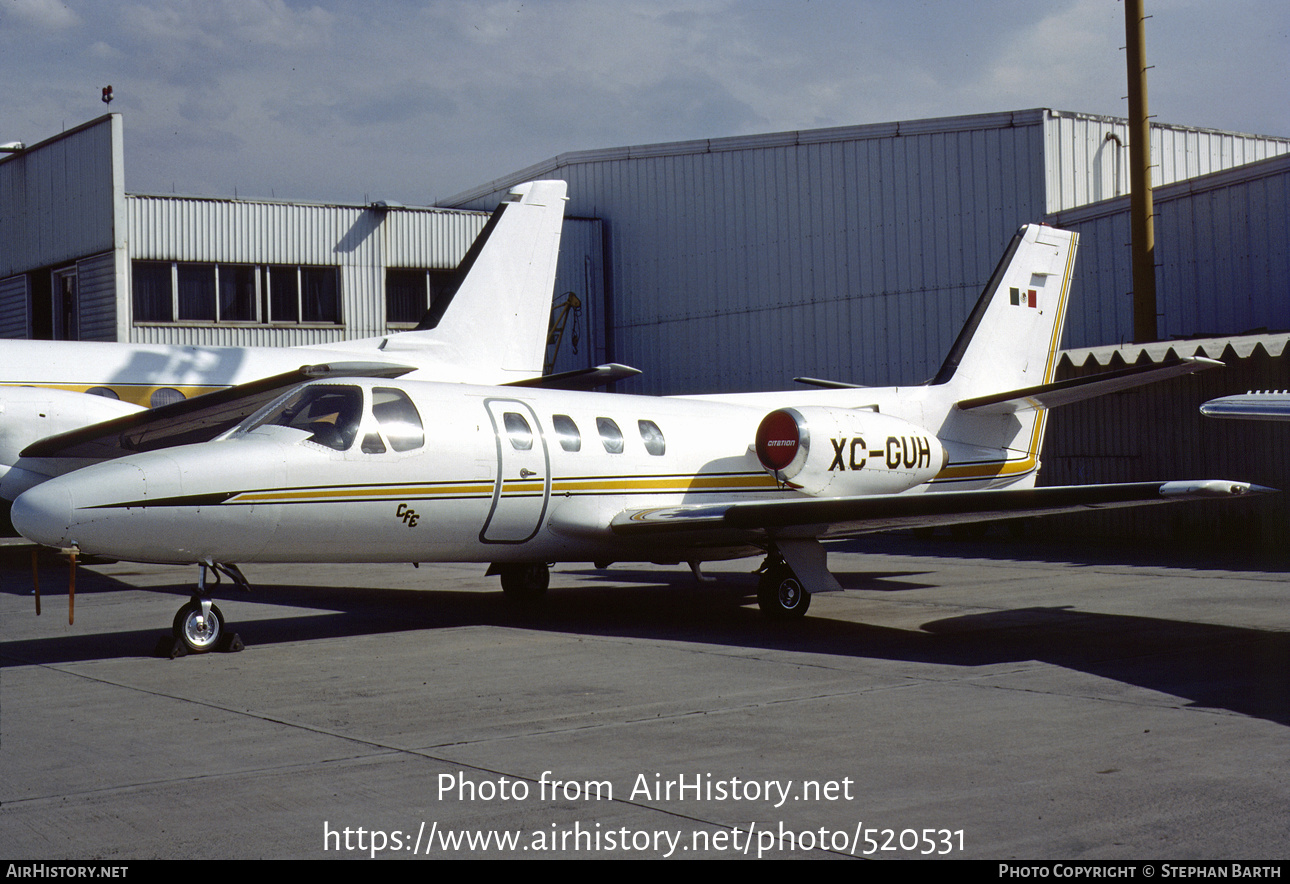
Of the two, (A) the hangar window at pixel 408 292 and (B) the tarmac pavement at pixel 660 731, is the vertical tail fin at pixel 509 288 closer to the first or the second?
(B) the tarmac pavement at pixel 660 731

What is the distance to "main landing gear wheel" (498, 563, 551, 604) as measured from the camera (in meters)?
14.0

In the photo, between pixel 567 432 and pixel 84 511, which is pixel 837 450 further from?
pixel 84 511

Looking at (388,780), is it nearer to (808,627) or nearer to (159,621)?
(808,627)

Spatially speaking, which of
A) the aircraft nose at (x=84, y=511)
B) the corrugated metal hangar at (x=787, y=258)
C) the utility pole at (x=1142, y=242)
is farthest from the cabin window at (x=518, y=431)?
the utility pole at (x=1142, y=242)

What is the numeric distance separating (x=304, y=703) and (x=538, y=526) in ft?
13.5

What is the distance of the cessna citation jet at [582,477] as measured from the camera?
9.70 metres

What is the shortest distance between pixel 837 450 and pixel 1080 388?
2858mm

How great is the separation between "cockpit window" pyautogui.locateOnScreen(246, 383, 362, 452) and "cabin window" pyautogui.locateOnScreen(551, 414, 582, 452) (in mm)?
2137

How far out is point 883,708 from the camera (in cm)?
773

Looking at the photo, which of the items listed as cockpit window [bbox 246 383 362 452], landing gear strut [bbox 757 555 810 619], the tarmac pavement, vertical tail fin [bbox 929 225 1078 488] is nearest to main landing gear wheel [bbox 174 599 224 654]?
the tarmac pavement

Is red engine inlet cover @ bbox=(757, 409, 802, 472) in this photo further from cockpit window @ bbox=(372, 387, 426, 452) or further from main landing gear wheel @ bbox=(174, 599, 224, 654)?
main landing gear wheel @ bbox=(174, 599, 224, 654)

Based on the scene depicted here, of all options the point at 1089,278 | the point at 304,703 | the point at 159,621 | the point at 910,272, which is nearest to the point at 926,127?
the point at 910,272

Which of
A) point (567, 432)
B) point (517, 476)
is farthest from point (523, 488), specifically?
point (567, 432)

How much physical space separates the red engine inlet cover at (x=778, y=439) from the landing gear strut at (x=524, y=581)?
282cm
